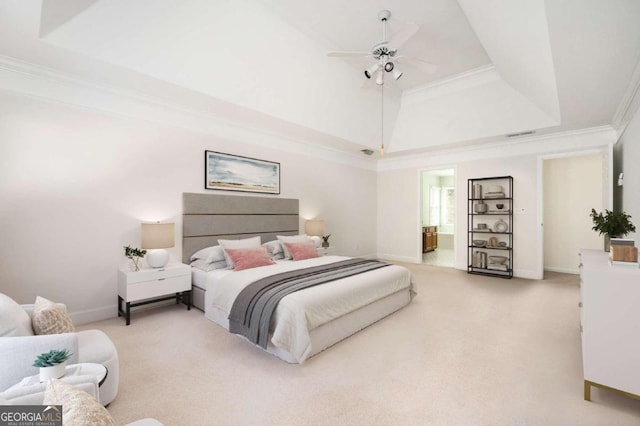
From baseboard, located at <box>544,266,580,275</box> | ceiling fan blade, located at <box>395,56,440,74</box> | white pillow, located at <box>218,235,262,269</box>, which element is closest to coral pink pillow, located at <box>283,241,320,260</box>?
Result: white pillow, located at <box>218,235,262,269</box>

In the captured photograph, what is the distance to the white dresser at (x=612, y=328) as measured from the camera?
6.02 ft

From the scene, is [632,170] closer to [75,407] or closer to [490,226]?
[490,226]

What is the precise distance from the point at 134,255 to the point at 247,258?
4.21ft

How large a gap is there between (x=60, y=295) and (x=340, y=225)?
15.7ft

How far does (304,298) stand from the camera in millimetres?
2578

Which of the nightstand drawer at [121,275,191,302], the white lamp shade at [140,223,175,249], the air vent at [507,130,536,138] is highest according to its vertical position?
the air vent at [507,130,536,138]

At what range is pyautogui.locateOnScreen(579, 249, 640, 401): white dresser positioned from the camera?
183 cm

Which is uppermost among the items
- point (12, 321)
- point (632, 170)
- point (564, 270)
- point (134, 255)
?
point (632, 170)

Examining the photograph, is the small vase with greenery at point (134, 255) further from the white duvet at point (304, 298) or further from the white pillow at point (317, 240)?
the white pillow at point (317, 240)

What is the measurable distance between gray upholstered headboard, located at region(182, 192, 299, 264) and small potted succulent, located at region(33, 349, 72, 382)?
2.71 meters

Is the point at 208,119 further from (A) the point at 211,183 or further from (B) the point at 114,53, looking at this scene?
(B) the point at 114,53

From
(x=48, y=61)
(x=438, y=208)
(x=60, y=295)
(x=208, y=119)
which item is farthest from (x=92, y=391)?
(x=438, y=208)

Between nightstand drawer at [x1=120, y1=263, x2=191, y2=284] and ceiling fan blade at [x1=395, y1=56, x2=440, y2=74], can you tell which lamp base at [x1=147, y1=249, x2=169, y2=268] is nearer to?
nightstand drawer at [x1=120, y1=263, x2=191, y2=284]

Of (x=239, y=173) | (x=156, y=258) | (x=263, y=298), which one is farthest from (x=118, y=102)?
(x=263, y=298)
